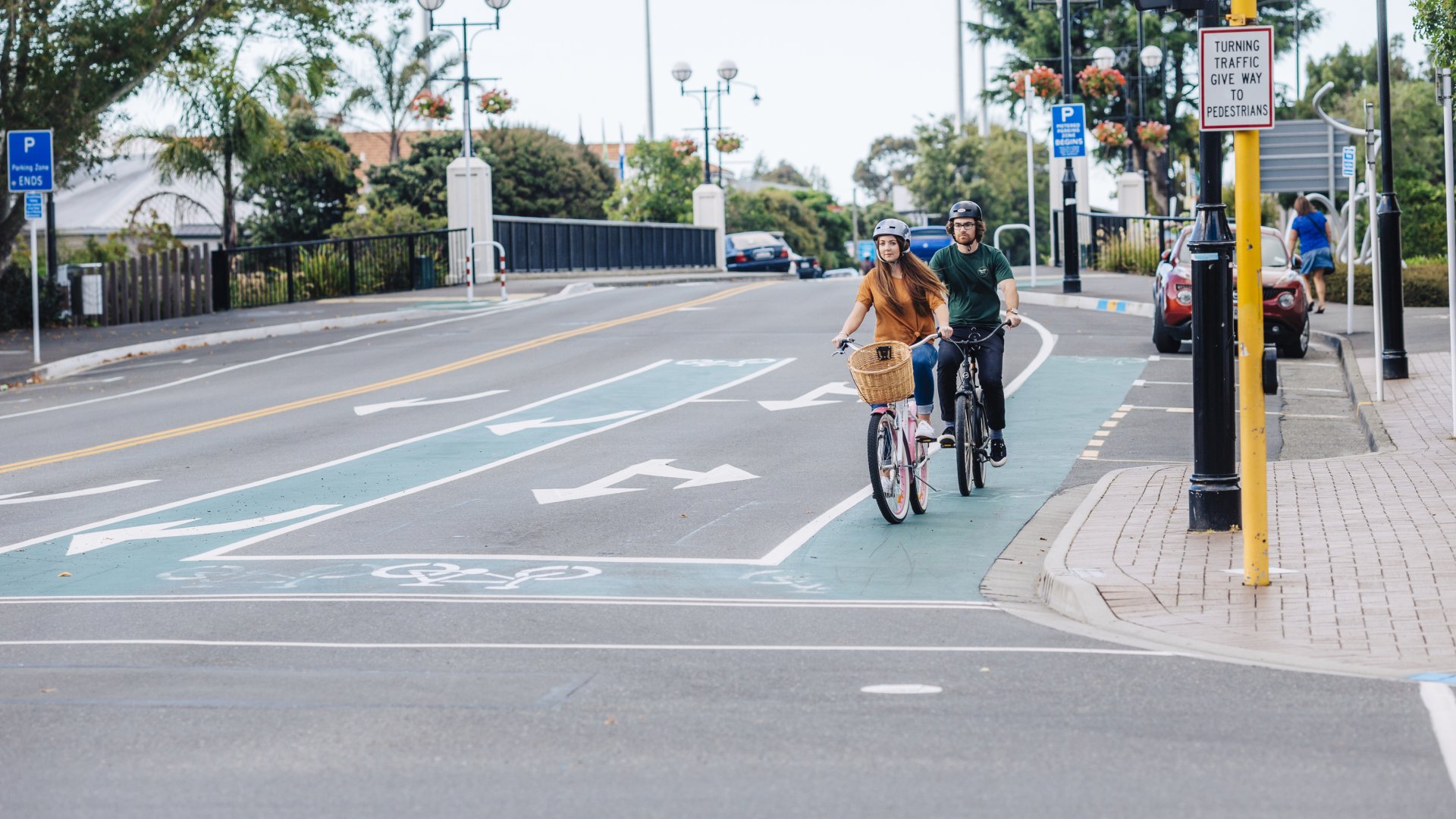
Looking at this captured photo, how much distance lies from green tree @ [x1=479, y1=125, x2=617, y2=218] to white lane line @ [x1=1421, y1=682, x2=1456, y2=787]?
5556 cm

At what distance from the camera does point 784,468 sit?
13.9m

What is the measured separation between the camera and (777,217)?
77938 mm

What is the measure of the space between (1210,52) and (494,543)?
4968mm

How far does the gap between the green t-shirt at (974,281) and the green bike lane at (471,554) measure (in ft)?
4.16

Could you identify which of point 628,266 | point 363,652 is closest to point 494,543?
point 363,652

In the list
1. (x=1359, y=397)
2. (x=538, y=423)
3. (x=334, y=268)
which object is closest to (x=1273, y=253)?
(x=1359, y=397)

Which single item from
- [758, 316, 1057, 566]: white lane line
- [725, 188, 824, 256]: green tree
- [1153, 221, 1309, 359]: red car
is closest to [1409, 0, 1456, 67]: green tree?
[1153, 221, 1309, 359]: red car

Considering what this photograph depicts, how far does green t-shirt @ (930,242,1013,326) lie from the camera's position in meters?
12.2

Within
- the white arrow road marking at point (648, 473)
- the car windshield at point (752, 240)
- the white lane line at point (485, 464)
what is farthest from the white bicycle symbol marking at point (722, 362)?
the car windshield at point (752, 240)

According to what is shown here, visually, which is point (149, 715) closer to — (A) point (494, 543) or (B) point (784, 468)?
(A) point (494, 543)

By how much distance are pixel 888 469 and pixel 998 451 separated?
5.66 feet

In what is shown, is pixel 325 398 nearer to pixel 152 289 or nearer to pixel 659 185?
pixel 152 289

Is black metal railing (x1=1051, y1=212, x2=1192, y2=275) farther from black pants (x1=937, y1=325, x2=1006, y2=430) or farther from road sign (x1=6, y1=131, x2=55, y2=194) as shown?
black pants (x1=937, y1=325, x2=1006, y2=430)

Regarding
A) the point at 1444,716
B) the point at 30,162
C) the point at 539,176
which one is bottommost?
the point at 1444,716
